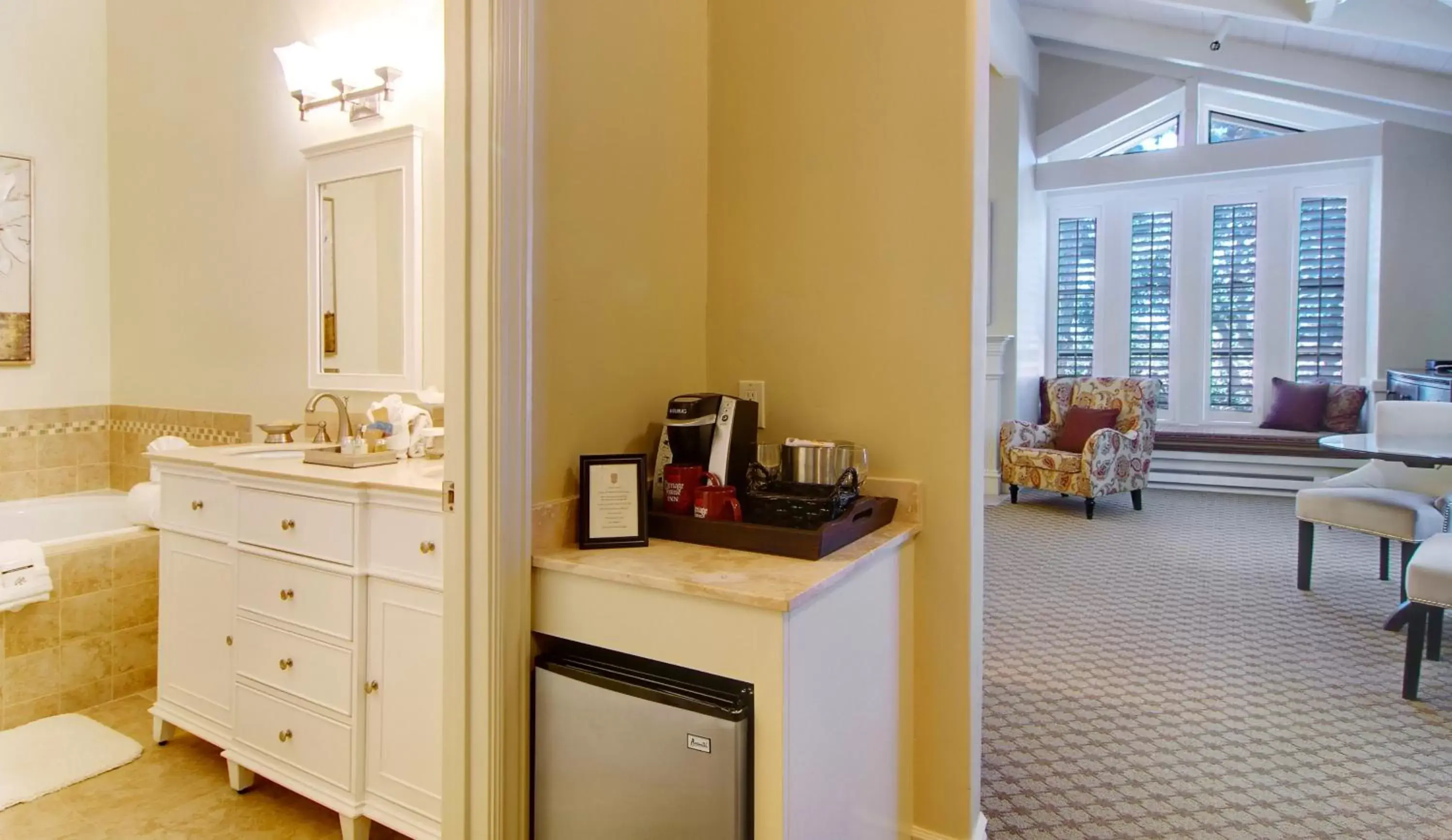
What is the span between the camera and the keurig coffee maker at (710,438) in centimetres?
186

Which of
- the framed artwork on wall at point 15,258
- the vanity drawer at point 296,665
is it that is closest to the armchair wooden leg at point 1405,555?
the vanity drawer at point 296,665

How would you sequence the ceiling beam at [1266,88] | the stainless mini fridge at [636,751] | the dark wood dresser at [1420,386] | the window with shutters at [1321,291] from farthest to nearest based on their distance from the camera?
1. the window with shutters at [1321,291]
2. the ceiling beam at [1266,88]
3. the dark wood dresser at [1420,386]
4. the stainless mini fridge at [636,751]

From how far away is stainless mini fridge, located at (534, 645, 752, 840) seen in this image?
1.30m

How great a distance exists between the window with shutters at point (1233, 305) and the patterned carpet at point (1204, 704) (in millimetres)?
2861

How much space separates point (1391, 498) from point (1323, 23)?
11.1ft

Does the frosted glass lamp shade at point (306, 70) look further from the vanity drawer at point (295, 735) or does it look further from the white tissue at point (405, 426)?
the vanity drawer at point (295, 735)

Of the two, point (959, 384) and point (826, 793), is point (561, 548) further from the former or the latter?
point (959, 384)

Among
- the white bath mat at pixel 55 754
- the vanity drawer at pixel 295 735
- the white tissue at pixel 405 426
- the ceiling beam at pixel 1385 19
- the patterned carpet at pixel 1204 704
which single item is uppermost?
the ceiling beam at pixel 1385 19

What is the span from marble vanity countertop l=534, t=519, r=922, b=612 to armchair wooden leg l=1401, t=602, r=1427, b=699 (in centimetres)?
218

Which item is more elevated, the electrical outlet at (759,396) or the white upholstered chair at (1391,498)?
the electrical outlet at (759,396)

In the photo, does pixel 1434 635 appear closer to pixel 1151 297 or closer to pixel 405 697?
pixel 405 697

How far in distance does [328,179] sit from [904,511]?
99.1 inches

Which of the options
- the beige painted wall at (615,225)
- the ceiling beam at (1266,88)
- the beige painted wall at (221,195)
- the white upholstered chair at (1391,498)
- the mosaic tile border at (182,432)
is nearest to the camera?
the beige painted wall at (615,225)

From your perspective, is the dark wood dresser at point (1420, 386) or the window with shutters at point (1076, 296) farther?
the window with shutters at point (1076, 296)
